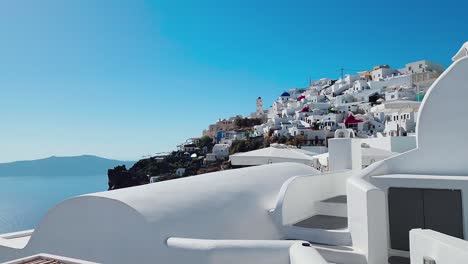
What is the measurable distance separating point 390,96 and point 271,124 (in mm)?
25070

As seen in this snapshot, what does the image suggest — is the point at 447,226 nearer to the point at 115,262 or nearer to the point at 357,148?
the point at 357,148

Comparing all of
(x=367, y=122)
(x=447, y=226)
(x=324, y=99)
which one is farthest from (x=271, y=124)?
(x=447, y=226)

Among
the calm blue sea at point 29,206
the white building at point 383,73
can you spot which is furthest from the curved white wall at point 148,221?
the white building at point 383,73

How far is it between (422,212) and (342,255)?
220 centimetres

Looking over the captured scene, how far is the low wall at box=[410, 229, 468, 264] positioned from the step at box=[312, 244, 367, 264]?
7.12ft

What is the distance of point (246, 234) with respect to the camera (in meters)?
7.89

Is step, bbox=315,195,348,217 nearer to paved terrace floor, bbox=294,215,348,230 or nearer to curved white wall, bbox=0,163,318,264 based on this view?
paved terrace floor, bbox=294,215,348,230

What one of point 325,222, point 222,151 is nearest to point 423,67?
point 222,151

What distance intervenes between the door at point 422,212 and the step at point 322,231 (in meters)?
1.14

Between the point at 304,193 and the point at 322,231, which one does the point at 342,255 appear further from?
the point at 304,193

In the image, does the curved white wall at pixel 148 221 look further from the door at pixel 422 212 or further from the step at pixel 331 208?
the door at pixel 422 212

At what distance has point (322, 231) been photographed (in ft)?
25.1

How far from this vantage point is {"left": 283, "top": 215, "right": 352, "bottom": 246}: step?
7406 millimetres

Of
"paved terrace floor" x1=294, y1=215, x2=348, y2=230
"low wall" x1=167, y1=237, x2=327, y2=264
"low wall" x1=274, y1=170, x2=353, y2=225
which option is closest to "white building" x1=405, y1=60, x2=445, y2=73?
"low wall" x1=274, y1=170, x2=353, y2=225
